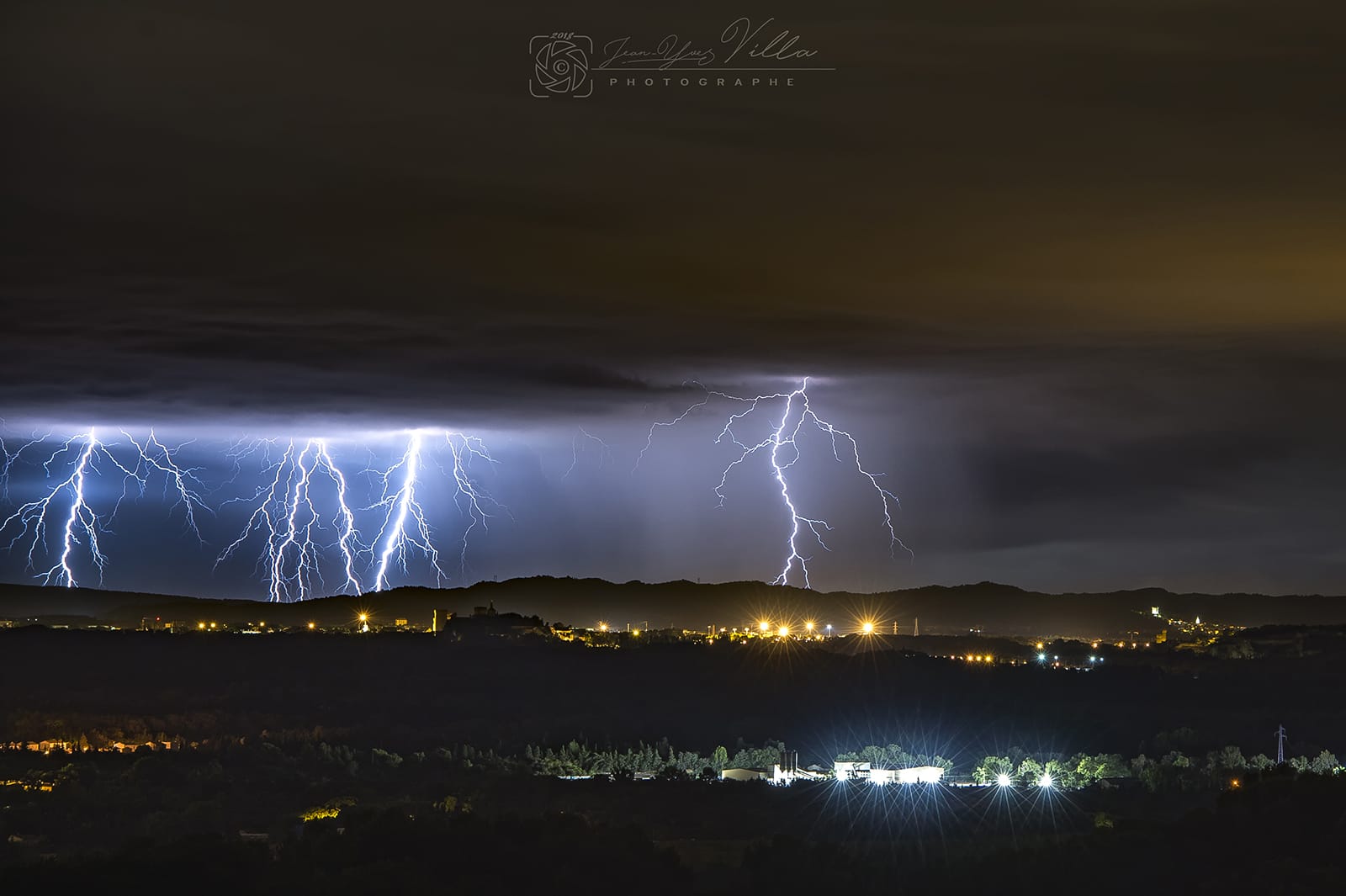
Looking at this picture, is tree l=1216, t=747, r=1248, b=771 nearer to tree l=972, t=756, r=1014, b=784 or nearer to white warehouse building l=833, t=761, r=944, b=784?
tree l=972, t=756, r=1014, b=784

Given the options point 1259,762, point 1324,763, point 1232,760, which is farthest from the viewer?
point 1232,760

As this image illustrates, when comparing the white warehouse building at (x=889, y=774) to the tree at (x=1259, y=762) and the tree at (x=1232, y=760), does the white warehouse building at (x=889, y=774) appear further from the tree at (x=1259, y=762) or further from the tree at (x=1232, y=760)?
the tree at (x=1259, y=762)

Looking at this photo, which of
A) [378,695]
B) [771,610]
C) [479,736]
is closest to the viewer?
[479,736]

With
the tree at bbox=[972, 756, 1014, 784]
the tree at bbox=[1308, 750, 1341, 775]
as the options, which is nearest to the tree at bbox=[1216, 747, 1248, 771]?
the tree at bbox=[1308, 750, 1341, 775]

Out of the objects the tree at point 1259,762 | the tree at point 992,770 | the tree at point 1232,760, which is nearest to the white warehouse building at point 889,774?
the tree at point 992,770

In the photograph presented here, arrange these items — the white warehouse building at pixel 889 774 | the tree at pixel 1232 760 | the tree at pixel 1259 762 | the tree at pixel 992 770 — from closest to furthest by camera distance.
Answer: the tree at pixel 1259 762 < the tree at pixel 1232 760 < the white warehouse building at pixel 889 774 < the tree at pixel 992 770

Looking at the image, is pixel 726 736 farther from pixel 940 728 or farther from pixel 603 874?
pixel 603 874

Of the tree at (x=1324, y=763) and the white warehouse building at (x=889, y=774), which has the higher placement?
the tree at (x=1324, y=763)

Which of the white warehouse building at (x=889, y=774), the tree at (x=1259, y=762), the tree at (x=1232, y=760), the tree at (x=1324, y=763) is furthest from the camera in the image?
the white warehouse building at (x=889, y=774)

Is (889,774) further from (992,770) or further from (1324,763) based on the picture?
(1324,763)

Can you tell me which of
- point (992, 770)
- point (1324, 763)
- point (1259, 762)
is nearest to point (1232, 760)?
point (1259, 762)

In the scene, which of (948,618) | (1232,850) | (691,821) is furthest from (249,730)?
(948,618)
